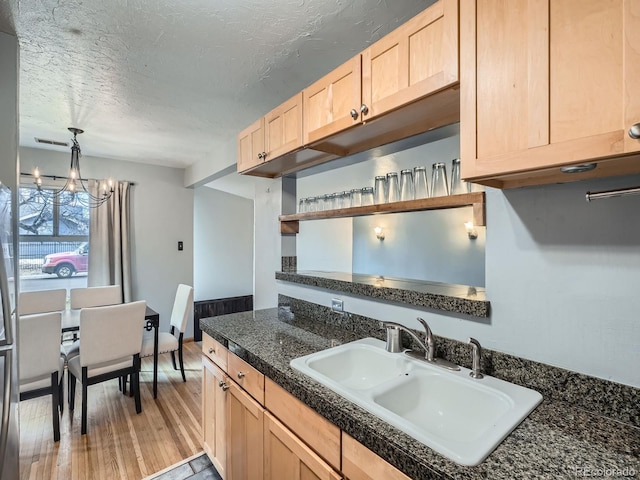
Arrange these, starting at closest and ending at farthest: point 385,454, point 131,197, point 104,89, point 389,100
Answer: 1. point 385,454
2. point 389,100
3. point 104,89
4. point 131,197

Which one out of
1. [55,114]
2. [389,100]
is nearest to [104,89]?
[55,114]

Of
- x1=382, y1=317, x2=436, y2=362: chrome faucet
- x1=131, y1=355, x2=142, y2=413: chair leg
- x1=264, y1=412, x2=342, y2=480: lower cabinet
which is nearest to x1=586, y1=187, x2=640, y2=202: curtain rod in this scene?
x1=382, y1=317, x2=436, y2=362: chrome faucet

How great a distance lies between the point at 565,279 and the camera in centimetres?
98

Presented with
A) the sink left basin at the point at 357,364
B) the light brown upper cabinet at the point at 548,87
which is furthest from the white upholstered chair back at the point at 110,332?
the light brown upper cabinet at the point at 548,87

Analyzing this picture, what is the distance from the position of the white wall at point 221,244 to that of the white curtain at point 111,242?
116 cm

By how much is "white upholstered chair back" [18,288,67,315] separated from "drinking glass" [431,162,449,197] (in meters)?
3.67

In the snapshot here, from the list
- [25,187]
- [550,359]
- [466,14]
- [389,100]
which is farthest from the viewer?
[25,187]

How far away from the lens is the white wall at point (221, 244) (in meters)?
5.07

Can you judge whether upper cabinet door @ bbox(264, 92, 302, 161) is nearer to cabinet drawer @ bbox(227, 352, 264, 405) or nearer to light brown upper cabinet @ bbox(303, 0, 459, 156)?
light brown upper cabinet @ bbox(303, 0, 459, 156)

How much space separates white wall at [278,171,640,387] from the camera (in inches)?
34.3

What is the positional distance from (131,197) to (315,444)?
4.03 metres

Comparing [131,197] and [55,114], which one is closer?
[55,114]

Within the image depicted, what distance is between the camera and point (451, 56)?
939 mm

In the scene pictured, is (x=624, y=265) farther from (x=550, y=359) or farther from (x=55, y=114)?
(x=55, y=114)
